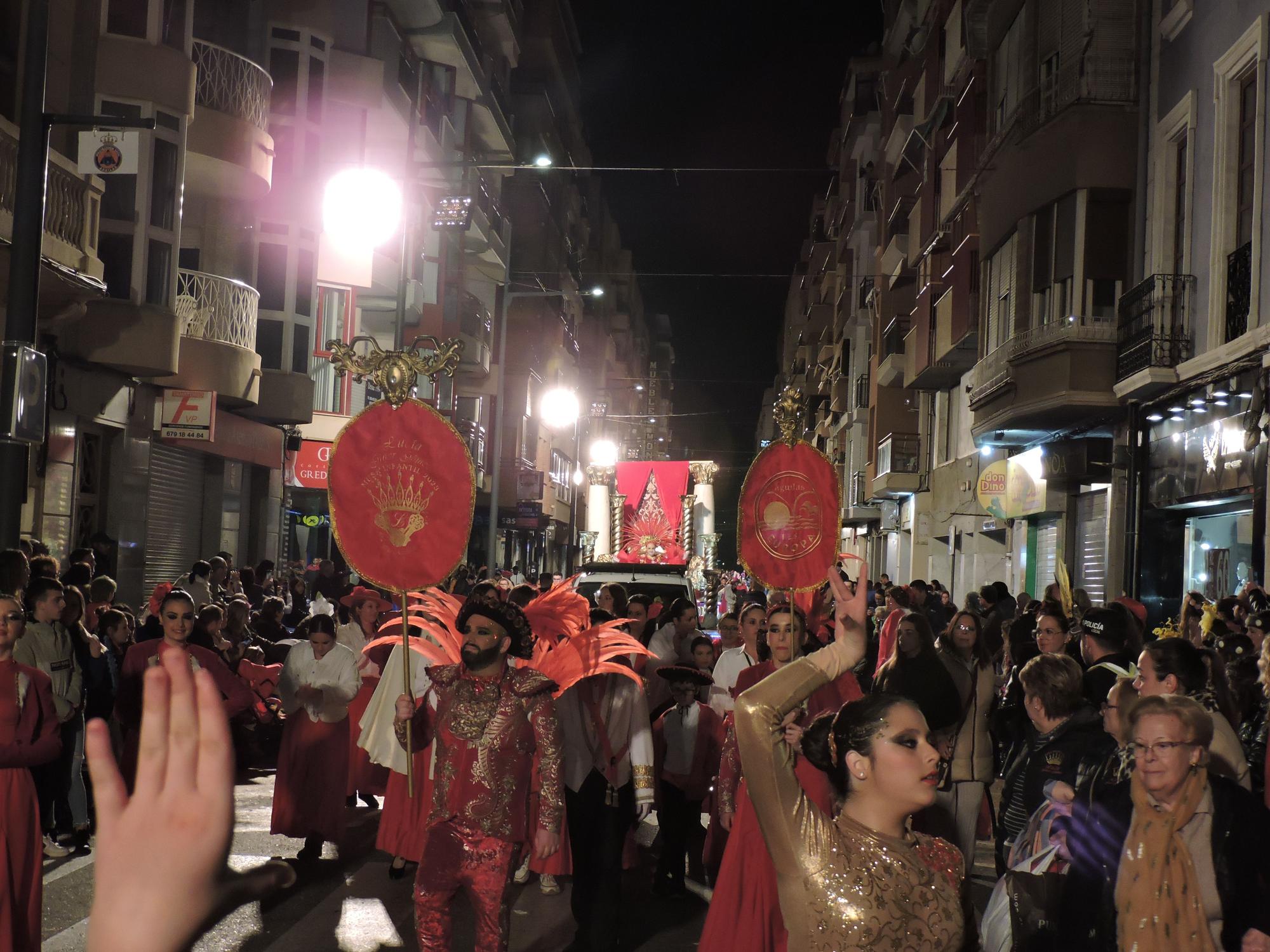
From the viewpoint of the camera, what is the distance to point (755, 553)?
953 centimetres

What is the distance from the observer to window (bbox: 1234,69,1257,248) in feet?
55.0

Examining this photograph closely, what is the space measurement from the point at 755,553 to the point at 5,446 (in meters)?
5.55

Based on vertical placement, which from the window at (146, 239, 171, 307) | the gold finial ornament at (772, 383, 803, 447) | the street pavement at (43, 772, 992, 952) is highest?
the window at (146, 239, 171, 307)

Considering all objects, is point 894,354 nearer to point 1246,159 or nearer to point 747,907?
point 1246,159

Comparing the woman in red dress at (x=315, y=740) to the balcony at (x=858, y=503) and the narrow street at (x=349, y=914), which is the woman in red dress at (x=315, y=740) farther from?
the balcony at (x=858, y=503)

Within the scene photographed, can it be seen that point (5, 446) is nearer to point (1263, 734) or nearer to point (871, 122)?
point (1263, 734)

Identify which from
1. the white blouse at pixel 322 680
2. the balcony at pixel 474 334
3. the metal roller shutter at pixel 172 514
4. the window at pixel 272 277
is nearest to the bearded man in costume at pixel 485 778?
the white blouse at pixel 322 680

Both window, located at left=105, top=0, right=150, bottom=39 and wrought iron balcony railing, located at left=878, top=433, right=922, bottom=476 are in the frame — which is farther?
wrought iron balcony railing, located at left=878, top=433, right=922, bottom=476

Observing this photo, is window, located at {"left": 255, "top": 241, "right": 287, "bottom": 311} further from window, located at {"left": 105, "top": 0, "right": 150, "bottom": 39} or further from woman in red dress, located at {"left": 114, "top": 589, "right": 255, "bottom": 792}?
woman in red dress, located at {"left": 114, "top": 589, "right": 255, "bottom": 792}

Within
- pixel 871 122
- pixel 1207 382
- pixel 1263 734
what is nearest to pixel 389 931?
pixel 1263 734

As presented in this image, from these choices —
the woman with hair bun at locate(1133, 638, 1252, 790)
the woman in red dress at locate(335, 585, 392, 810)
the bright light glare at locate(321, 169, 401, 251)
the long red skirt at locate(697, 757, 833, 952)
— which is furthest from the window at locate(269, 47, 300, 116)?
the woman with hair bun at locate(1133, 638, 1252, 790)

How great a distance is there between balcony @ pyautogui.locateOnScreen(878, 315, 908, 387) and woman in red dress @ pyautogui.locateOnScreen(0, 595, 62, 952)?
112 ft

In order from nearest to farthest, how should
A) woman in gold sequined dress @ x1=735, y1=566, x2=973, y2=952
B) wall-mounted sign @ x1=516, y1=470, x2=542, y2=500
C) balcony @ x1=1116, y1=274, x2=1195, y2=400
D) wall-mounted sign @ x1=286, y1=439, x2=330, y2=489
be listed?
woman in gold sequined dress @ x1=735, y1=566, x2=973, y2=952 < balcony @ x1=1116, y1=274, x2=1195, y2=400 < wall-mounted sign @ x1=286, y1=439, x2=330, y2=489 < wall-mounted sign @ x1=516, y1=470, x2=542, y2=500

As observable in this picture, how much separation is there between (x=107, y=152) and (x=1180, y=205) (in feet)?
44.8
